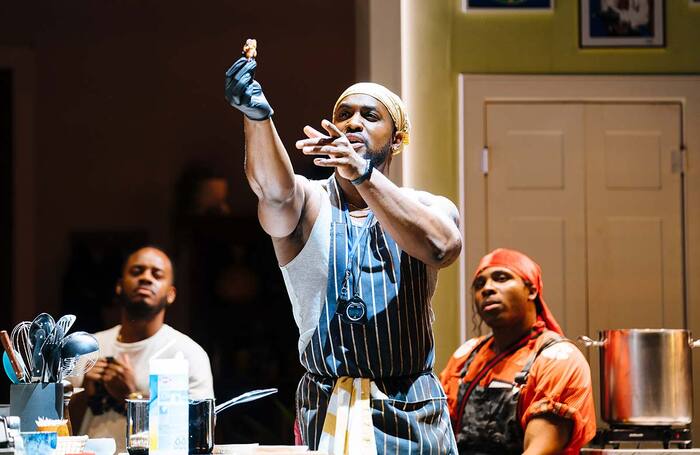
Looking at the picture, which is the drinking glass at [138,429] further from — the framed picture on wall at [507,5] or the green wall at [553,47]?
the framed picture on wall at [507,5]

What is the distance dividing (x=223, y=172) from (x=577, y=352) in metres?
1.68

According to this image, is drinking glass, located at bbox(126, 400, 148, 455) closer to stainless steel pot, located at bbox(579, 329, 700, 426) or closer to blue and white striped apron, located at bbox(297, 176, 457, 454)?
blue and white striped apron, located at bbox(297, 176, 457, 454)

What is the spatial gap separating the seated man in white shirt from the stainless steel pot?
1.48 m

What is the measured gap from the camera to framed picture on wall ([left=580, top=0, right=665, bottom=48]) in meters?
4.93

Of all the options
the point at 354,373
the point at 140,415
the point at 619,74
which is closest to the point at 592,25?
the point at 619,74

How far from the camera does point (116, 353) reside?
4605 mm

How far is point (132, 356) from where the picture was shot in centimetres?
458

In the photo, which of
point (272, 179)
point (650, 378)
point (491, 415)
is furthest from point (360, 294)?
point (650, 378)

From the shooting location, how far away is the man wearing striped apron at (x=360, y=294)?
97.7 inches

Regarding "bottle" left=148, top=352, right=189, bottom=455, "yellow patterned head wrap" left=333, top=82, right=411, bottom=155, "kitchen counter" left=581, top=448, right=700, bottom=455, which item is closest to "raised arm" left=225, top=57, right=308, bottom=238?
"yellow patterned head wrap" left=333, top=82, right=411, bottom=155

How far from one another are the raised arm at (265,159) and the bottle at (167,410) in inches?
21.6

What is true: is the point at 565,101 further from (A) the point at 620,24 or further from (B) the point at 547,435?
(B) the point at 547,435

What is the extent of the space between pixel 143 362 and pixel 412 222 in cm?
233

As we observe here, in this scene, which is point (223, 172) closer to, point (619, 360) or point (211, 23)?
point (211, 23)
